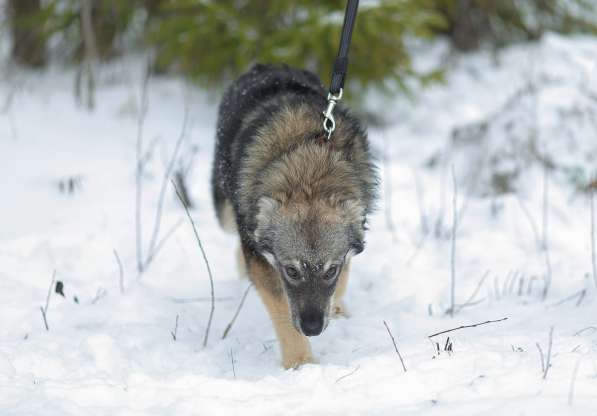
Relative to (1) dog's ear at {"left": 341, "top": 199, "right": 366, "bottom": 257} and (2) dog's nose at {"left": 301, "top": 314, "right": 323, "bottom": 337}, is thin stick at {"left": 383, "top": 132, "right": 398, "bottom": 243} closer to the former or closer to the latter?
(1) dog's ear at {"left": 341, "top": 199, "right": 366, "bottom": 257}

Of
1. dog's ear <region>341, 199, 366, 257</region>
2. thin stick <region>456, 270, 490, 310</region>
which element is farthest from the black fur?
thin stick <region>456, 270, 490, 310</region>

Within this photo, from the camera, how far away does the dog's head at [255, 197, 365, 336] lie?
10.5ft

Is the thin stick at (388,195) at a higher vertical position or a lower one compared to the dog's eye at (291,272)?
lower

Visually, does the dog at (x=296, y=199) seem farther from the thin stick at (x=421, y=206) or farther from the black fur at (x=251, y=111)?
the thin stick at (x=421, y=206)

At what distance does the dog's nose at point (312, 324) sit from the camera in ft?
10.5

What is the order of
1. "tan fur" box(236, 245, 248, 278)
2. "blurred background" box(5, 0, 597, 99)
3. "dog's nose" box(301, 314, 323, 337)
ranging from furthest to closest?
"blurred background" box(5, 0, 597, 99)
"tan fur" box(236, 245, 248, 278)
"dog's nose" box(301, 314, 323, 337)

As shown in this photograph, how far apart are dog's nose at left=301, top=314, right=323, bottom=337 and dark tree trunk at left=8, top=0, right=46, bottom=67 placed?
7101mm

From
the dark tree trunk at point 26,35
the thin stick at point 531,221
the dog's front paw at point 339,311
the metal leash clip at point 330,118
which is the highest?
the metal leash clip at point 330,118

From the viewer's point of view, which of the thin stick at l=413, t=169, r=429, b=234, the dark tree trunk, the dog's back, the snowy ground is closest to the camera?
the snowy ground

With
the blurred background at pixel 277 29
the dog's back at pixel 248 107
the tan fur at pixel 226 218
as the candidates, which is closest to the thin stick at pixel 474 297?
the dog's back at pixel 248 107

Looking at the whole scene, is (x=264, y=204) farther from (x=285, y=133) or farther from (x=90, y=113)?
(x=90, y=113)

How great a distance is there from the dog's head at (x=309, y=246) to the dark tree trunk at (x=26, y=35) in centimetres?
674

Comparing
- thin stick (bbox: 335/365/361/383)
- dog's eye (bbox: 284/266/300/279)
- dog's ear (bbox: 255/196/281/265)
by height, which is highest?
dog's ear (bbox: 255/196/281/265)

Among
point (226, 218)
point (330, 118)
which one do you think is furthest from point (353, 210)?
point (226, 218)
